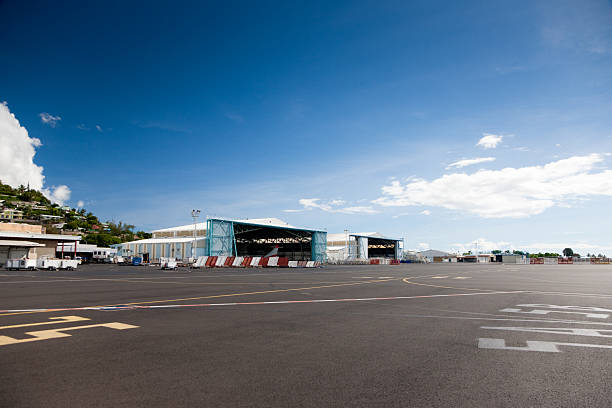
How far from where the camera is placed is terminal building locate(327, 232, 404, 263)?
102 meters

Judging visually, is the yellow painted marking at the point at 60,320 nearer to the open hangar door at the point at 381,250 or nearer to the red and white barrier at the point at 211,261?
the red and white barrier at the point at 211,261

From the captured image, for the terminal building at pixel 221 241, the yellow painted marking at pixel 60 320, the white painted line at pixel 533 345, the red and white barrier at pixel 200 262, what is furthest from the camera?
the terminal building at pixel 221 241

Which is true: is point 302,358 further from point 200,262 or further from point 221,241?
point 221,241

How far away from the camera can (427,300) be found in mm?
13039

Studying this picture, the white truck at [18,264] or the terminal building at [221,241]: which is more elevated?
the terminal building at [221,241]

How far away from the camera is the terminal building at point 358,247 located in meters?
102

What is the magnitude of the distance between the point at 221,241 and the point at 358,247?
48181 millimetres

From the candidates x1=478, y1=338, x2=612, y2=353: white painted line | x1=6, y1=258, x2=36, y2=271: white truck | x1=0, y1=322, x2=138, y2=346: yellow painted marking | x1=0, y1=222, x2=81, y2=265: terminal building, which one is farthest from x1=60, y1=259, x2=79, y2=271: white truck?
x1=478, y1=338, x2=612, y2=353: white painted line

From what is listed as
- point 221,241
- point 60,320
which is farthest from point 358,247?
point 60,320

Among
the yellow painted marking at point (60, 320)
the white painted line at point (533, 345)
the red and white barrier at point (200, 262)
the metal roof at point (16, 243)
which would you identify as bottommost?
the red and white barrier at point (200, 262)

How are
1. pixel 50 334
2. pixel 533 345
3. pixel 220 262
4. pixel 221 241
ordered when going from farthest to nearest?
pixel 221 241
pixel 220 262
pixel 50 334
pixel 533 345

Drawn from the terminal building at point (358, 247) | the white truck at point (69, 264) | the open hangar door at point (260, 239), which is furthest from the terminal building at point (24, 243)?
the terminal building at point (358, 247)

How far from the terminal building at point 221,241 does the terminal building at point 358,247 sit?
8640mm

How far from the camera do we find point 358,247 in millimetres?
104062
